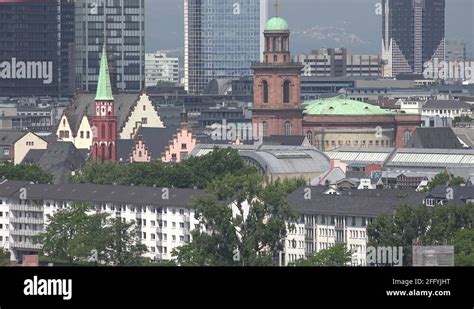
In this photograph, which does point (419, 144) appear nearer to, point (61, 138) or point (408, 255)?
point (61, 138)

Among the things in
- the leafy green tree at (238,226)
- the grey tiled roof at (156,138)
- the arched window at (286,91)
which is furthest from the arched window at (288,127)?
the leafy green tree at (238,226)

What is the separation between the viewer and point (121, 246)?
73.9m

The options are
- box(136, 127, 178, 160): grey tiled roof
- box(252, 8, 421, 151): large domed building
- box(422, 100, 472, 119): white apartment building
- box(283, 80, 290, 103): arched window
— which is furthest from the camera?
box(422, 100, 472, 119): white apartment building

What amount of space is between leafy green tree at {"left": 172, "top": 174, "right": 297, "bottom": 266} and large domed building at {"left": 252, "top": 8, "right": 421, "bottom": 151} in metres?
61.0

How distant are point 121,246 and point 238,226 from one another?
4.07 meters

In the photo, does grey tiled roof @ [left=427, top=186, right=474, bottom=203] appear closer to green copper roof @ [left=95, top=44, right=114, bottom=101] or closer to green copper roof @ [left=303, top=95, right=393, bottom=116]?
green copper roof @ [left=95, top=44, right=114, bottom=101]

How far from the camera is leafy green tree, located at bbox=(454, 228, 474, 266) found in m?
54.3

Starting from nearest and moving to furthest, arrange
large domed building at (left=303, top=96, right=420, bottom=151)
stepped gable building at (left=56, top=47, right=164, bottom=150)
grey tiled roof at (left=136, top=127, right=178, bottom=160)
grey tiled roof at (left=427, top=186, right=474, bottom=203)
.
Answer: grey tiled roof at (left=427, top=186, right=474, bottom=203) → grey tiled roof at (left=136, top=127, right=178, bottom=160) → stepped gable building at (left=56, top=47, right=164, bottom=150) → large domed building at (left=303, top=96, right=420, bottom=151)

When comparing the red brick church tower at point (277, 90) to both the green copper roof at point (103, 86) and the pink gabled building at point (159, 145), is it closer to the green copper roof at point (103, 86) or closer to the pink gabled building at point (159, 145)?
the pink gabled building at point (159, 145)

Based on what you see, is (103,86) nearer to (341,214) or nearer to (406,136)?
(406,136)

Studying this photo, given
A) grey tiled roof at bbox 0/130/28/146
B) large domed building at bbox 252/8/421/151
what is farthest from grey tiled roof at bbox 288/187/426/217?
large domed building at bbox 252/8/421/151

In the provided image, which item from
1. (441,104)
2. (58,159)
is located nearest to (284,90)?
(58,159)
